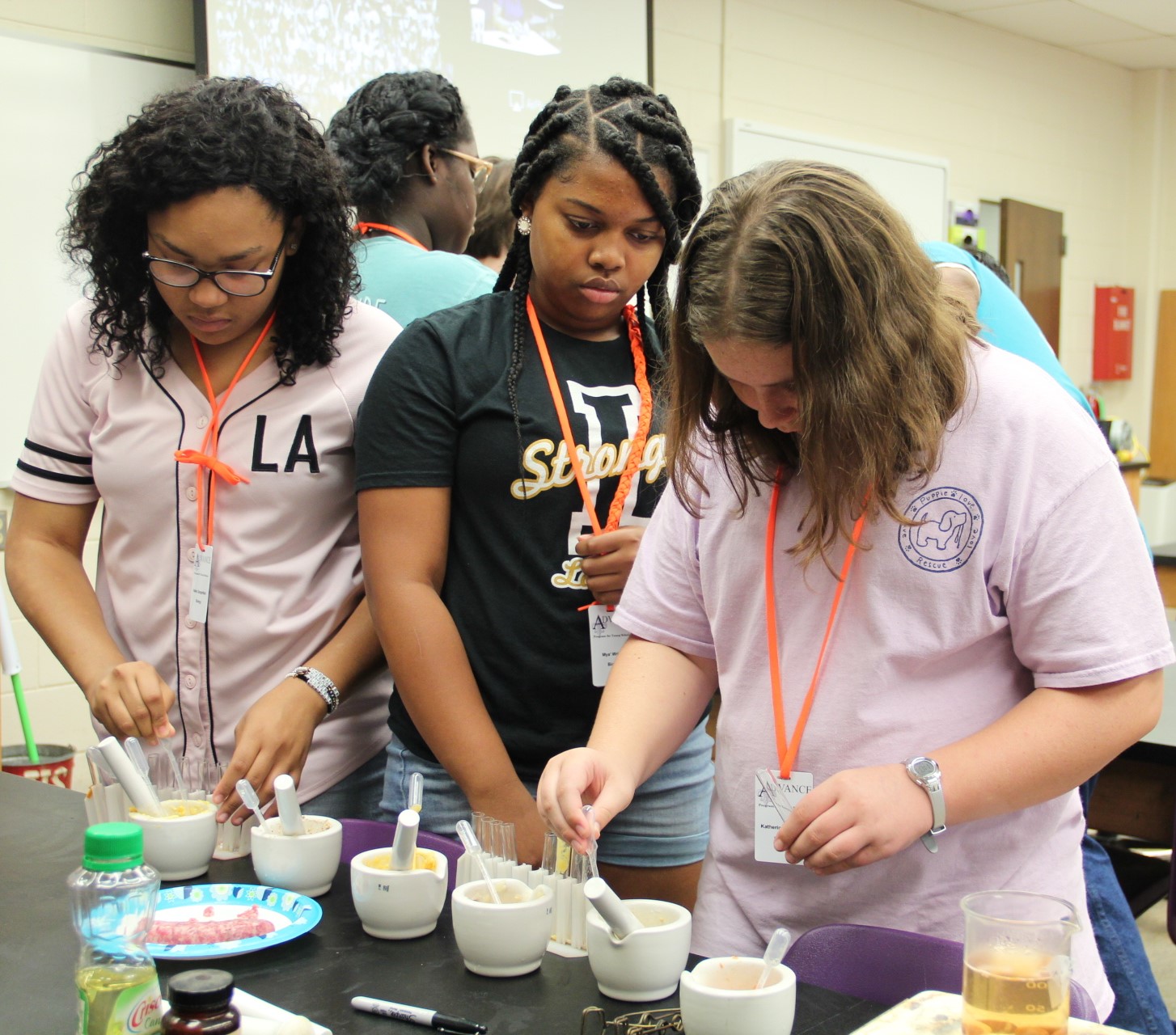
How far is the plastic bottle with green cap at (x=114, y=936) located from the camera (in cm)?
87

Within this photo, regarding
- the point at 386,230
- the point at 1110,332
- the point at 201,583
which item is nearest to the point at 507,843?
the point at 201,583

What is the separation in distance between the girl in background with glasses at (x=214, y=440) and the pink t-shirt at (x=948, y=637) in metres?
0.53

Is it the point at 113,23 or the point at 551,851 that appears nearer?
the point at 551,851

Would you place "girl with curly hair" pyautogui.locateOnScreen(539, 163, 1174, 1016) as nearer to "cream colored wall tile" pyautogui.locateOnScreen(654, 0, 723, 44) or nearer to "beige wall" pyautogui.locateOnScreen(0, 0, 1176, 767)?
"beige wall" pyautogui.locateOnScreen(0, 0, 1176, 767)

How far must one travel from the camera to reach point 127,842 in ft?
2.84

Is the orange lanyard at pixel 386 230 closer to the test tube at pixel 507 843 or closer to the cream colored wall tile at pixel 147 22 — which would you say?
the test tube at pixel 507 843

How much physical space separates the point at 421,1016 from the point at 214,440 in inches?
32.1

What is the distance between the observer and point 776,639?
1.21 metres

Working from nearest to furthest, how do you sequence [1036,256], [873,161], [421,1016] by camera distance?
[421,1016]
[873,161]
[1036,256]

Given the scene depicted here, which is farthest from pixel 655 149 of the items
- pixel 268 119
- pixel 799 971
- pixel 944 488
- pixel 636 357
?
pixel 799 971

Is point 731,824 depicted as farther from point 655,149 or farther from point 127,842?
point 655,149

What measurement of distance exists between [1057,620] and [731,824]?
15.2 inches

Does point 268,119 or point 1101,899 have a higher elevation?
point 268,119

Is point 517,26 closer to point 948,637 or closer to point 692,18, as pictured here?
point 692,18
